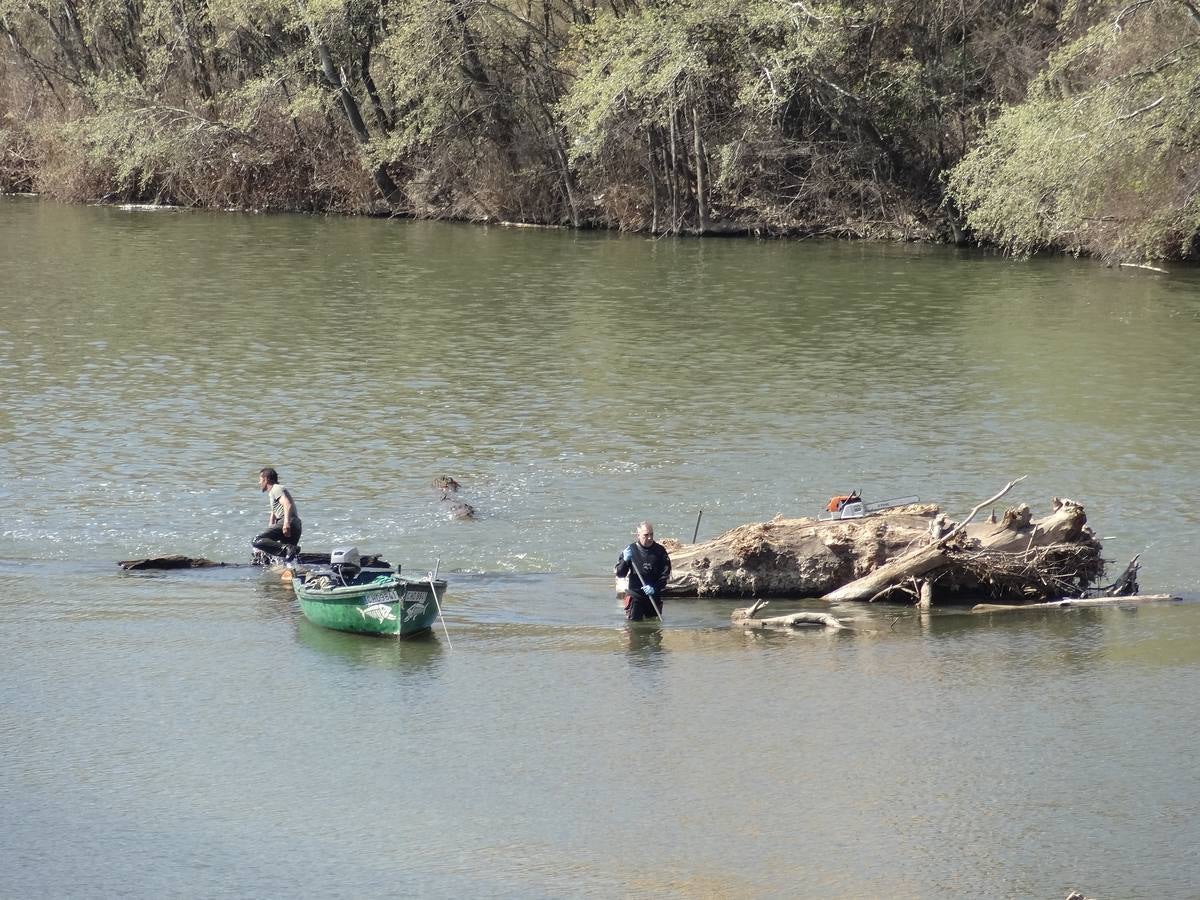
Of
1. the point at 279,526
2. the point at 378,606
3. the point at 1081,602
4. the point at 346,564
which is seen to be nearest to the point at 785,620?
the point at 1081,602

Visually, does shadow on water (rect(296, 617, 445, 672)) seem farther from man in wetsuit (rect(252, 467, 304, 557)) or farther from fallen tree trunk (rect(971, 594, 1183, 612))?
fallen tree trunk (rect(971, 594, 1183, 612))

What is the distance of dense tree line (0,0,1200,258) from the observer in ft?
136

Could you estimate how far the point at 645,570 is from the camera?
18.1 meters

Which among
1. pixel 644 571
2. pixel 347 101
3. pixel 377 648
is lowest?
pixel 377 648

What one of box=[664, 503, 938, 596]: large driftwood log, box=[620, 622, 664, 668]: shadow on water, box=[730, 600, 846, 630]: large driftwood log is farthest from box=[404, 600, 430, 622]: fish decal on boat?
box=[730, 600, 846, 630]: large driftwood log

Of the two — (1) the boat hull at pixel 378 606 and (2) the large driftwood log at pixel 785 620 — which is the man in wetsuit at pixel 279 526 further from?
(2) the large driftwood log at pixel 785 620

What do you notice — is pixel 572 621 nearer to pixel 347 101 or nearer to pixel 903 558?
pixel 903 558

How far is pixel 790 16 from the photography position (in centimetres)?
4834

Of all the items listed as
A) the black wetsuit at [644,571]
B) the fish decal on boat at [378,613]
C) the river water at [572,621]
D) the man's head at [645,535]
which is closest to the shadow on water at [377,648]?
the river water at [572,621]

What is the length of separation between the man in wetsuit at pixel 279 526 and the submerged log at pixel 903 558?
4588 millimetres

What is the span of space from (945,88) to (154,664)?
39094 mm

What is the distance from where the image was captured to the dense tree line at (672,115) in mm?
41531

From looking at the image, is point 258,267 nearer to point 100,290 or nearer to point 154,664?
point 100,290

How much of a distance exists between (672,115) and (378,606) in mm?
33787
